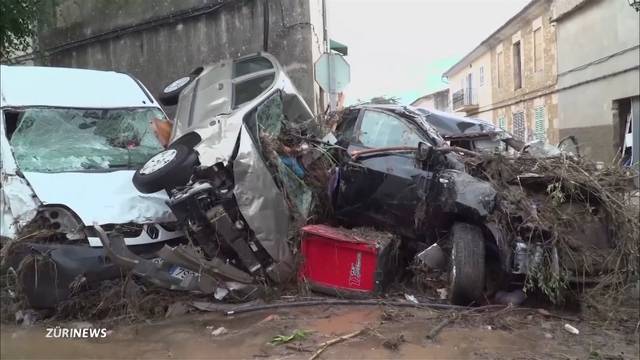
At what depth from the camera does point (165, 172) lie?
4859mm

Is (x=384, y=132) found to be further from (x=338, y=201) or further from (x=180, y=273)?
→ (x=180, y=273)

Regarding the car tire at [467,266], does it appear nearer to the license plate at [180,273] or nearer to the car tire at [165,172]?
the license plate at [180,273]

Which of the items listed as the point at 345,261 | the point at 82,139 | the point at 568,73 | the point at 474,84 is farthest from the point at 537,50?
the point at 82,139

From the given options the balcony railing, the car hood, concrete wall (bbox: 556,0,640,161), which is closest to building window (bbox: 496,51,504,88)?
the balcony railing

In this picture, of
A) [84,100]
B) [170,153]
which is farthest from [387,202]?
[84,100]

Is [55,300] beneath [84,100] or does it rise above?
beneath

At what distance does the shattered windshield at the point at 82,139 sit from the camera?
5.13 metres

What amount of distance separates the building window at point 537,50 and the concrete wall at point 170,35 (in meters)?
14.3

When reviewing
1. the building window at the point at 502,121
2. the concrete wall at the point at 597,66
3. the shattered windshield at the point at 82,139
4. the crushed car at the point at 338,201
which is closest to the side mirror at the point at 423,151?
the crushed car at the point at 338,201

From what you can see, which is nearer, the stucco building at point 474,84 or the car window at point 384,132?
the car window at point 384,132

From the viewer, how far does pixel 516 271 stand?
14.9 feet

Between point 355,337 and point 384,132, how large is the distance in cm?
263

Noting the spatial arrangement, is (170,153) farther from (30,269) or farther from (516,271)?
(516,271)

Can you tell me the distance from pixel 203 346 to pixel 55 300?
123 centimetres
